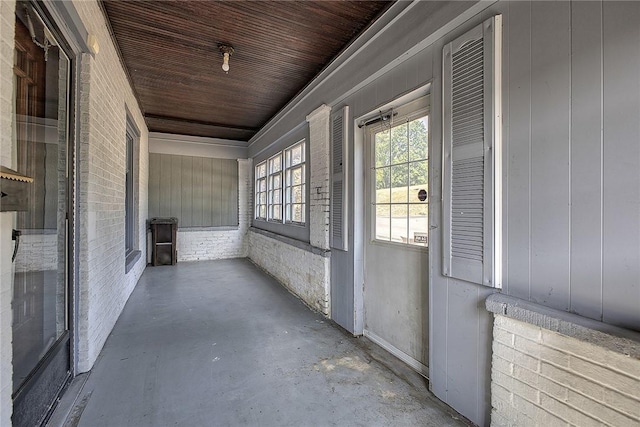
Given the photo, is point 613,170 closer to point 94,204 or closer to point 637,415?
point 637,415


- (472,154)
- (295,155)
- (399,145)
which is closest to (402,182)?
(399,145)

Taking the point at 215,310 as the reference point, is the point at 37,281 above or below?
above

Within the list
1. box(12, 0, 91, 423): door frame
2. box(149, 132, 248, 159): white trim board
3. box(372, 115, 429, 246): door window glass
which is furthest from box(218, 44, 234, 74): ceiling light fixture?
box(149, 132, 248, 159): white trim board

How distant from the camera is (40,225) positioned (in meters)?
1.95

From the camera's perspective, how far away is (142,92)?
4969 mm

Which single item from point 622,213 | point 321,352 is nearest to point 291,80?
point 321,352

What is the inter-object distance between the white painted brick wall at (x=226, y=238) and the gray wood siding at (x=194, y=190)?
17cm

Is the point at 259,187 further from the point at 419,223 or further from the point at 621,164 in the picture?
the point at 621,164

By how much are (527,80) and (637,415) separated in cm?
165

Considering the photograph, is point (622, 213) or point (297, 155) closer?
point (622, 213)

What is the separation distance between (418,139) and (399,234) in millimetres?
886

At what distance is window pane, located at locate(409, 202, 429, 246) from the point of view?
2.53m

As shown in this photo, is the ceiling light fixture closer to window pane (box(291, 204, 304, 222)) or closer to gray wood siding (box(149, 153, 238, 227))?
window pane (box(291, 204, 304, 222))

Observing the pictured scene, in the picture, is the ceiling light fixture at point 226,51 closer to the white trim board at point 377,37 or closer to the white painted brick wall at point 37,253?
the white trim board at point 377,37
